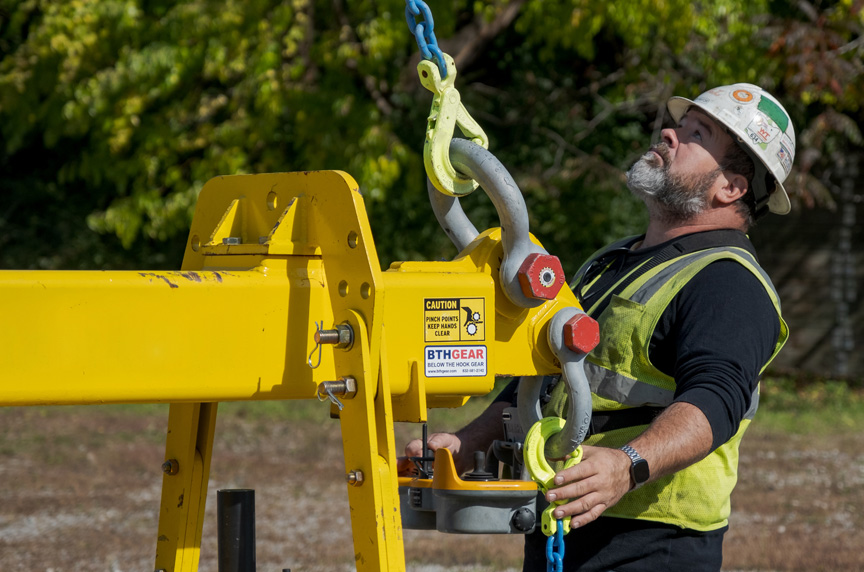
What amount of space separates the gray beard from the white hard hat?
0.12m

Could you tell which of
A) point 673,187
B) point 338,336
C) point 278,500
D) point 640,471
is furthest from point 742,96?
point 278,500

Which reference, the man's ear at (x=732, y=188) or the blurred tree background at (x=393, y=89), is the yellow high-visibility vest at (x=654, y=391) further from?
the blurred tree background at (x=393, y=89)

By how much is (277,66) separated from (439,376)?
8332 millimetres

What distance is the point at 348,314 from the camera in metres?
1.86

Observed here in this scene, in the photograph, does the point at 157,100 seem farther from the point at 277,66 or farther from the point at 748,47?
the point at 748,47

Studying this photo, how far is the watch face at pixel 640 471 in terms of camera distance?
2258 mm

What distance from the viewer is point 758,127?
3.01 meters

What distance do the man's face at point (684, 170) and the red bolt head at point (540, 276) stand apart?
40.7 inches

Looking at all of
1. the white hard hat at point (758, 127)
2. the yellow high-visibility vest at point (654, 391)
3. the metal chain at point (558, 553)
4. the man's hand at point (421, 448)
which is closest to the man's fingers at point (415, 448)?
the man's hand at point (421, 448)

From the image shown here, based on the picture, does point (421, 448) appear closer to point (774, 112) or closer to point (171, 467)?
point (171, 467)

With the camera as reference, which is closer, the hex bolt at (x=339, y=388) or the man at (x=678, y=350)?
the hex bolt at (x=339, y=388)

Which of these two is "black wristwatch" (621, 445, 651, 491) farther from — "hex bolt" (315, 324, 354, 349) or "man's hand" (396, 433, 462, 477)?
"hex bolt" (315, 324, 354, 349)

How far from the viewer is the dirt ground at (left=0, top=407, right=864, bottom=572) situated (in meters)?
5.53

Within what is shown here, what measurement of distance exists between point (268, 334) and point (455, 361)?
1.21ft
